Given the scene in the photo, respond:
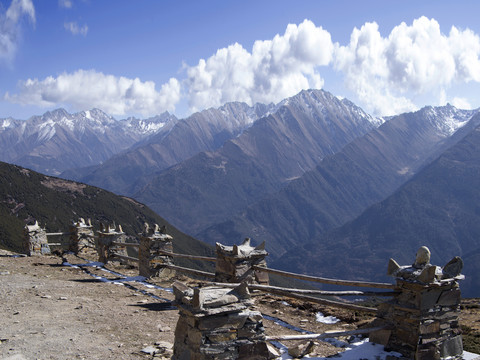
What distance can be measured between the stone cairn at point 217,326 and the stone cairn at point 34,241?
1677cm

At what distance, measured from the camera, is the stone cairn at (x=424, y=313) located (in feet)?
25.7

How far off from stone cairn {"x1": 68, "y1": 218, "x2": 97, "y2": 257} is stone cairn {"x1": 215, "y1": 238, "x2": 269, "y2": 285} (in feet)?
40.1

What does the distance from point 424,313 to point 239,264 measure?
481cm

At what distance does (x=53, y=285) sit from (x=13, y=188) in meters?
102

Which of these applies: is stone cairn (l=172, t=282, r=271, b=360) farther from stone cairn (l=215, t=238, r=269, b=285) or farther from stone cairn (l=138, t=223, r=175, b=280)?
stone cairn (l=138, t=223, r=175, b=280)

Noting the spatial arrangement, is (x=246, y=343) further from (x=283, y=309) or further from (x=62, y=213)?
(x=62, y=213)

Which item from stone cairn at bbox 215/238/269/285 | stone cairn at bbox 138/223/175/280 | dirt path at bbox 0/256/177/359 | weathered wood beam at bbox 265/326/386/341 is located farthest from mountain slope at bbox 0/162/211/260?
weathered wood beam at bbox 265/326/386/341

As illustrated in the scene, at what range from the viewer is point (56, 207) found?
345 ft

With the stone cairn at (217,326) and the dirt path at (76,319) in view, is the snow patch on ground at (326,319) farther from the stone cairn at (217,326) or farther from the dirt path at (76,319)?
the stone cairn at (217,326)

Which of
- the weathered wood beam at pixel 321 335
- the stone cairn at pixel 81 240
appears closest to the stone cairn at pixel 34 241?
the stone cairn at pixel 81 240

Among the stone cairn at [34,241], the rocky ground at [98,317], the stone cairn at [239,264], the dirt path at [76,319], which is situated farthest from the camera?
the stone cairn at [34,241]

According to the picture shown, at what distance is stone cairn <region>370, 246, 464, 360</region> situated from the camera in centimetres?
783

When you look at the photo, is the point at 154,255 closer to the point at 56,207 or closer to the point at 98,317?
the point at 98,317

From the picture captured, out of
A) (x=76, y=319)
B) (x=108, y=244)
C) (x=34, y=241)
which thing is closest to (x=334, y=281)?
(x=76, y=319)
